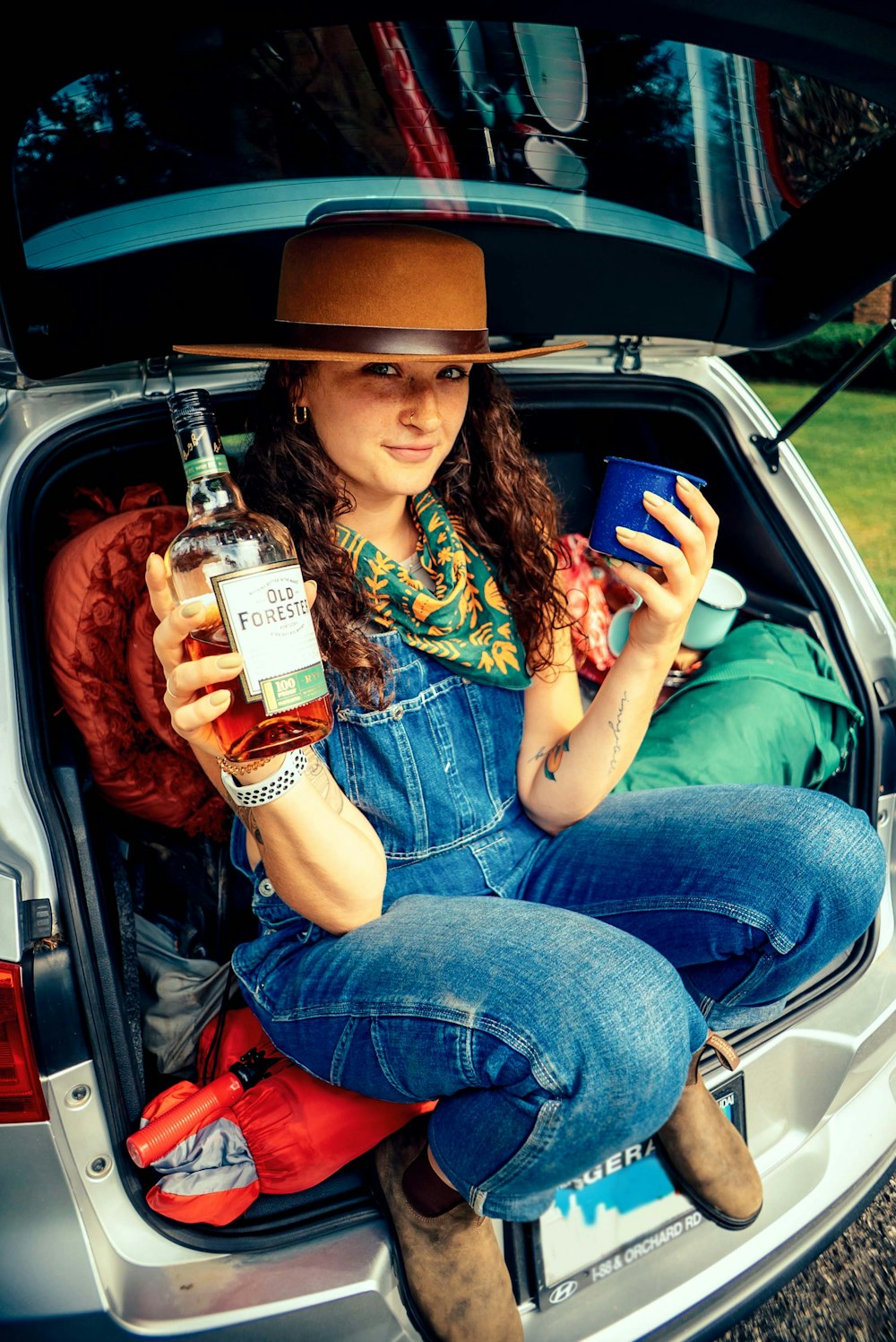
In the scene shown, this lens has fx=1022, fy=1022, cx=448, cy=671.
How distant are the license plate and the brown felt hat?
115 centimetres

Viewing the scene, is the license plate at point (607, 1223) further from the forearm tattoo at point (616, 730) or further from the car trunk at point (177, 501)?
the forearm tattoo at point (616, 730)

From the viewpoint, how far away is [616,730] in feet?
5.49

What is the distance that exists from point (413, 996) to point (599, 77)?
4.00 feet

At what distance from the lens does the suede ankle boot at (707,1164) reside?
1514mm

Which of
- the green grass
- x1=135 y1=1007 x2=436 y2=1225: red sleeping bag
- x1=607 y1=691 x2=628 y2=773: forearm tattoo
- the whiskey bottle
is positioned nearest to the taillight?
x1=135 y1=1007 x2=436 y2=1225: red sleeping bag

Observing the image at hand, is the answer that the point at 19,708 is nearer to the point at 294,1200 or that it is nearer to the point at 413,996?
the point at 413,996

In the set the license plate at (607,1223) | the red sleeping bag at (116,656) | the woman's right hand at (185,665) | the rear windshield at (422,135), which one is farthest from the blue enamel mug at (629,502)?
the license plate at (607,1223)

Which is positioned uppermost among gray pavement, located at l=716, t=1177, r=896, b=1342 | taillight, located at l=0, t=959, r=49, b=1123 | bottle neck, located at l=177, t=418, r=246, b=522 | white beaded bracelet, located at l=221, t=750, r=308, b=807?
bottle neck, located at l=177, t=418, r=246, b=522

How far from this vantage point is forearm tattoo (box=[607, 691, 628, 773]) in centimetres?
166

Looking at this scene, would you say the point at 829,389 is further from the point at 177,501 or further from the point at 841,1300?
the point at 841,1300

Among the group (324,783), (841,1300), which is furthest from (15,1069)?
(841,1300)

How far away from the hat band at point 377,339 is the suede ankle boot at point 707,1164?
1.15m

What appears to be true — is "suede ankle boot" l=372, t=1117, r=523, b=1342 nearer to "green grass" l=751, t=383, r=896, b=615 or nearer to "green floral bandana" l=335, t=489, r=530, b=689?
"green floral bandana" l=335, t=489, r=530, b=689

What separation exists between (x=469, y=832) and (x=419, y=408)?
67cm
